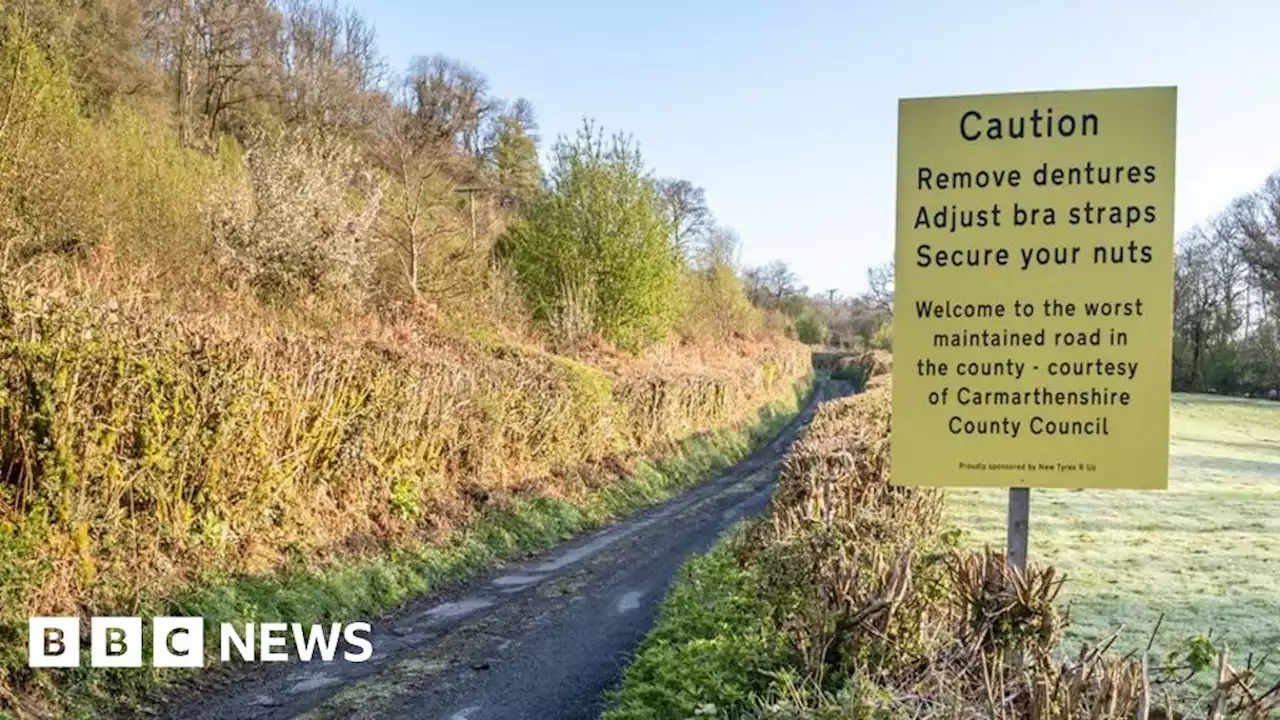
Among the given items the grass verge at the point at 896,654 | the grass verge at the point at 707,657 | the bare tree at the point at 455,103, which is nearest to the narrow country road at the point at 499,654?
the grass verge at the point at 707,657

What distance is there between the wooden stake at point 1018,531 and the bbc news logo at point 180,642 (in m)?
5.59

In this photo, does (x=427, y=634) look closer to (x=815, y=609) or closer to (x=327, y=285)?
(x=815, y=609)

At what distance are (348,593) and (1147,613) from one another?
746cm

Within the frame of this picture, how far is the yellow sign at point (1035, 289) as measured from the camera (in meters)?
3.17

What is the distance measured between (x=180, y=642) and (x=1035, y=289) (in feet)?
22.1

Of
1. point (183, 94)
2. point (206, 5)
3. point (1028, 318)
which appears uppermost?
point (206, 5)

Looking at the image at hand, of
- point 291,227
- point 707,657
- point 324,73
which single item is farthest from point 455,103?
point 707,657

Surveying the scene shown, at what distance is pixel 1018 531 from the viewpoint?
3.42m

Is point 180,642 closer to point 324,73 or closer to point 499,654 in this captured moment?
point 499,654

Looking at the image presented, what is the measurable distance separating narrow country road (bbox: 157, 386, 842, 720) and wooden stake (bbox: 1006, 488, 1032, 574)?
3462 millimetres

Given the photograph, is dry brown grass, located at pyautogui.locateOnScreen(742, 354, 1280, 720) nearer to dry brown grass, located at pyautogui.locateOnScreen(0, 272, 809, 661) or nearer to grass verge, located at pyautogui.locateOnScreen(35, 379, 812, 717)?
grass verge, located at pyautogui.locateOnScreen(35, 379, 812, 717)

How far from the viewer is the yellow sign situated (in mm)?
3174

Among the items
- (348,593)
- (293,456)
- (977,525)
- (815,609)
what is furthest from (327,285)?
(815,609)

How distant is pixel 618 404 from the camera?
18.7m
